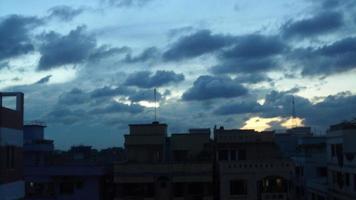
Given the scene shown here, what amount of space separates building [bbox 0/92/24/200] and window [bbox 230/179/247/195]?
15.4 metres

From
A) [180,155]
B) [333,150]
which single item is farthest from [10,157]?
[333,150]

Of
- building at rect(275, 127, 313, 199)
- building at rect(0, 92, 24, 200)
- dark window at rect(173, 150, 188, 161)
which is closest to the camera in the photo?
building at rect(0, 92, 24, 200)

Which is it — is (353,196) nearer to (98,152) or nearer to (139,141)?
(139,141)

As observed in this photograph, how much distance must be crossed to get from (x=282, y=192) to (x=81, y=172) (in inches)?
536

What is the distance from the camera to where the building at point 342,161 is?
36.9m

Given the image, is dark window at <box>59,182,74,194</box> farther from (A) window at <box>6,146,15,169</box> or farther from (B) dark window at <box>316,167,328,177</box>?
(B) dark window at <box>316,167,328,177</box>

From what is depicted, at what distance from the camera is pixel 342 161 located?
38.5 m

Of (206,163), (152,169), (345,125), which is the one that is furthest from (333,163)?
(152,169)

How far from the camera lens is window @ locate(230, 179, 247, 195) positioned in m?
38.5

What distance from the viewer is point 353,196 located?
36.4 metres

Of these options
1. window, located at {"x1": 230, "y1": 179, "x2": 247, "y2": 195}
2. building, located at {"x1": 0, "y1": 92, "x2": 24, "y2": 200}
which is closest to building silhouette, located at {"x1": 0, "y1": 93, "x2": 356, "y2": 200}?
window, located at {"x1": 230, "y1": 179, "x2": 247, "y2": 195}

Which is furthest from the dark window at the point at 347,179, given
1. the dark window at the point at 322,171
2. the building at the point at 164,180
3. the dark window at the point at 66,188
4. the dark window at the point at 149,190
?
the dark window at the point at 66,188

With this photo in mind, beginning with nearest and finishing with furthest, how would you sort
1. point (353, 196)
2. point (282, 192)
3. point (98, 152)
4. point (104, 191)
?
point (353, 196) → point (282, 192) → point (104, 191) → point (98, 152)

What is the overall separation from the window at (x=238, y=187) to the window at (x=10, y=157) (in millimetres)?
16467
